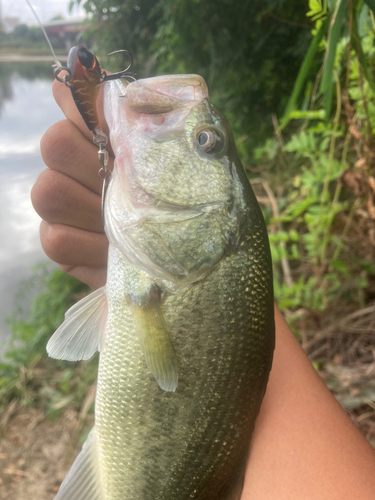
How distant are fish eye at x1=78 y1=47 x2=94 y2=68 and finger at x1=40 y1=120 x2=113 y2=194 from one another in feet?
0.95

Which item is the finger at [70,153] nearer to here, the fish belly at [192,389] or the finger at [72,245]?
the finger at [72,245]

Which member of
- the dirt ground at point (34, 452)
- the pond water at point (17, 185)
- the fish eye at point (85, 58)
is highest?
the fish eye at point (85, 58)

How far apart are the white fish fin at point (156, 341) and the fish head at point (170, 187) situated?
2.9 inches

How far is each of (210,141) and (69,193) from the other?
0.43 metres

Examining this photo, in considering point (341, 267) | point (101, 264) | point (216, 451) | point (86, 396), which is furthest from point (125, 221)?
point (86, 396)

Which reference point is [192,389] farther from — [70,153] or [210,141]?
[70,153]

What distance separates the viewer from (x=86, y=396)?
8.03ft

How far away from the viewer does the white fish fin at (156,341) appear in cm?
71

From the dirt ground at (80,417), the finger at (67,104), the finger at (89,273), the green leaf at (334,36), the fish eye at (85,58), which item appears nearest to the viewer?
the fish eye at (85,58)

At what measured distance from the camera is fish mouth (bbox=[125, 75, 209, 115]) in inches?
29.0

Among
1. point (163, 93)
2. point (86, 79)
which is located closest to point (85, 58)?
point (86, 79)

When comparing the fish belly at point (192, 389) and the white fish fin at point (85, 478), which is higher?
the fish belly at point (192, 389)

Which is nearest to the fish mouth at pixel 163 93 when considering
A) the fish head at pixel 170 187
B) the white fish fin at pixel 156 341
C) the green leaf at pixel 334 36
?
the fish head at pixel 170 187

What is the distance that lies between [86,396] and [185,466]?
1889mm
